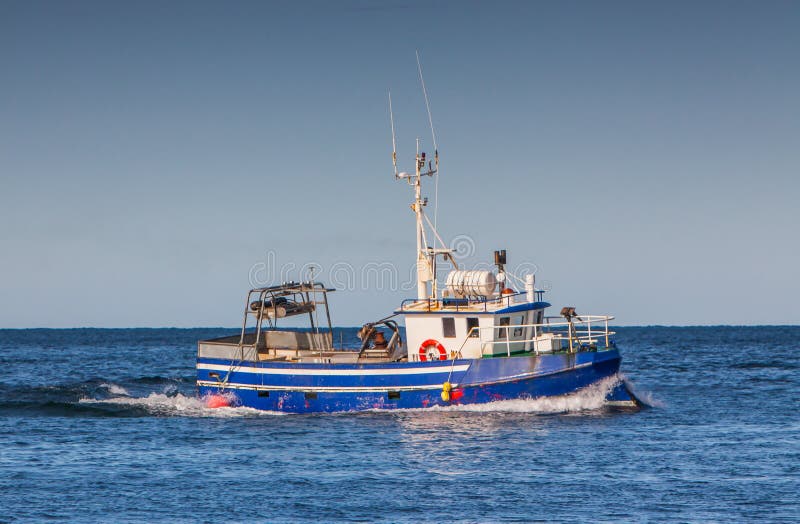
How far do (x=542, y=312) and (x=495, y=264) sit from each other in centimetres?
272

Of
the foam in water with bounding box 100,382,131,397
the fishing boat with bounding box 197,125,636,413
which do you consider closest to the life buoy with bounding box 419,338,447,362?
the fishing boat with bounding box 197,125,636,413

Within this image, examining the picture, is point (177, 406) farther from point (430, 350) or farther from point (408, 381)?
point (430, 350)

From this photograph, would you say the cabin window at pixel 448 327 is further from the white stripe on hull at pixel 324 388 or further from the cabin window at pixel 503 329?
the white stripe on hull at pixel 324 388

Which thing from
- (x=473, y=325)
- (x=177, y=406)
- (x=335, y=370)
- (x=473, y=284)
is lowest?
(x=177, y=406)

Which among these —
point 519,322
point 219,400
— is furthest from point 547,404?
point 219,400

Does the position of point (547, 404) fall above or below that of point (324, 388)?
below

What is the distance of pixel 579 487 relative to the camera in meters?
24.0

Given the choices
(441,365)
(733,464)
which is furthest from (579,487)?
(441,365)

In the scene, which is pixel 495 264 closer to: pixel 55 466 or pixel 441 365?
pixel 441 365

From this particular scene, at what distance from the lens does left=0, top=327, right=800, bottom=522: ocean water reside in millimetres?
22422

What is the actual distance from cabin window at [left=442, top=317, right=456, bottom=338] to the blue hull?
1.74 meters

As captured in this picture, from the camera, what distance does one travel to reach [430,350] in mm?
35656

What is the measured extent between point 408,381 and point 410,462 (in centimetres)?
718

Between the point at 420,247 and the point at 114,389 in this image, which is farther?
the point at 114,389
